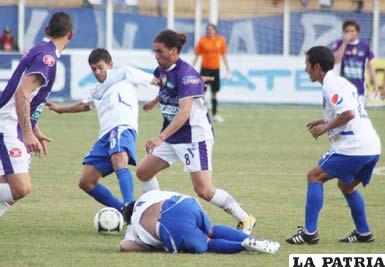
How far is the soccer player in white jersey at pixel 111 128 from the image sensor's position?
12148mm

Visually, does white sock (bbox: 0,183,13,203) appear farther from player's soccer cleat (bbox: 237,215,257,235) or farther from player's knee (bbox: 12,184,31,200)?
player's soccer cleat (bbox: 237,215,257,235)

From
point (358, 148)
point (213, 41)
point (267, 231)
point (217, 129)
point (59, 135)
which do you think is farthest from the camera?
point (213, 41)

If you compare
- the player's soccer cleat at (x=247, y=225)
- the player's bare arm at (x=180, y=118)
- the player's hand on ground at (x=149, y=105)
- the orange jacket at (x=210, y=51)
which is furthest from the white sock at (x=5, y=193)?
the orange jacket at (x=210, y=51)

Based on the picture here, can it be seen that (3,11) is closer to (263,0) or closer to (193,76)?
(263,0)

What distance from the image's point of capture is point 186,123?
38.0ft

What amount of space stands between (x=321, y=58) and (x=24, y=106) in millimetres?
2646

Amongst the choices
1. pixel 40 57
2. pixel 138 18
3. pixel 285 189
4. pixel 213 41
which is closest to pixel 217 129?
pixel 213 41

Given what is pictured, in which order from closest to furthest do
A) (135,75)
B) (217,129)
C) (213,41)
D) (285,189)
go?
(135,75)
(285,189)
(217,129)
(213,41)

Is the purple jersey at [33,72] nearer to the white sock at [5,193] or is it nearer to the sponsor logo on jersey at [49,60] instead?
the sponsor logo on jersey at [49,60]

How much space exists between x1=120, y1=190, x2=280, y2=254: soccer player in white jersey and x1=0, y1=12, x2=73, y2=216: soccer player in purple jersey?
101cm

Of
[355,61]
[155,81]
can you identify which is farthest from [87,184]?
[355,61]

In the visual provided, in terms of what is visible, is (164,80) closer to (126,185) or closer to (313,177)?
(126,185)

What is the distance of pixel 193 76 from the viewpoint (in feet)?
37.2

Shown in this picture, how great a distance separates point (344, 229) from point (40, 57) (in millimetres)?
3530
